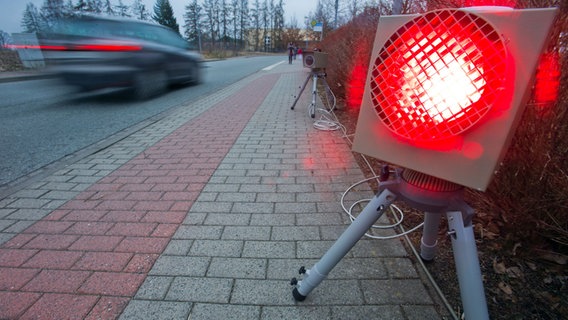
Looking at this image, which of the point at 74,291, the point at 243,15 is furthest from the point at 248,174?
the point at 243,15

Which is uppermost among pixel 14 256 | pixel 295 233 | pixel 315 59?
pixel 315 59

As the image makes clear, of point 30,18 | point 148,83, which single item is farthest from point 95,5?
point 148,83

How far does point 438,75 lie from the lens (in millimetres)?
806

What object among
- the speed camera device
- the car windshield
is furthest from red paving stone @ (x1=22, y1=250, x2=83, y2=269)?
the car windshield

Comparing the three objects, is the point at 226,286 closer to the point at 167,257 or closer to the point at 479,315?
the point at 167,257

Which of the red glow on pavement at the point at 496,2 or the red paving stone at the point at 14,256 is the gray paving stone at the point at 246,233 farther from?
the red glow on pavement at the point at 496,2

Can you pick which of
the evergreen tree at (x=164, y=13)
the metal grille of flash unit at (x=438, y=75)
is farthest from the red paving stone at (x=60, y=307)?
the evergreen tree at (x=164, y=13)

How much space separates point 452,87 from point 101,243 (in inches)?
92.7

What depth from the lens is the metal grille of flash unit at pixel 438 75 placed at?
72 cm

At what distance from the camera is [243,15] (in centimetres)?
6831

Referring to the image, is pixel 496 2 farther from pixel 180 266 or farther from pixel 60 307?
pixel 60 307

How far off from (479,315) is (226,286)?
1.26 meters

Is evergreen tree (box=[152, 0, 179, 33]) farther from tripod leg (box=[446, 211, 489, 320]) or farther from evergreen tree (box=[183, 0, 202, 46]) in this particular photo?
tripod leg (box=[446, 211, 489, 320])

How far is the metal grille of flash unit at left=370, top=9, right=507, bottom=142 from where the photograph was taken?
0.72 metres
